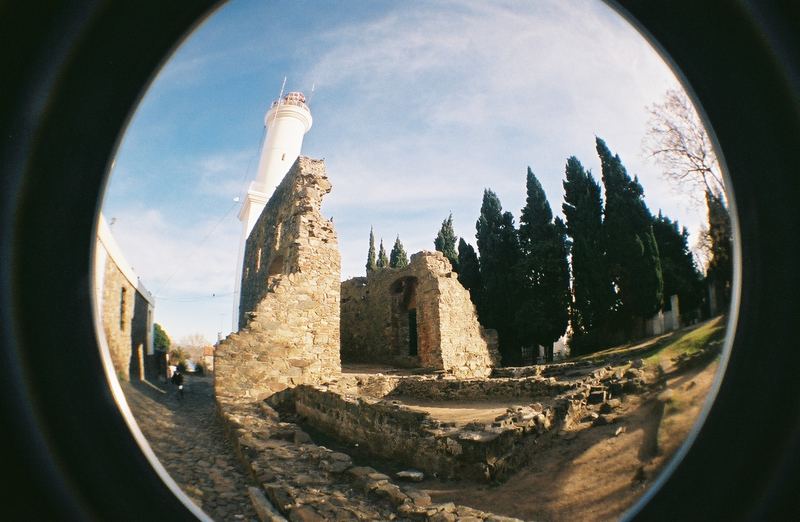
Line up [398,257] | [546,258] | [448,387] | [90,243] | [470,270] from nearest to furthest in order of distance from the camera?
[90,243] → [546,258] → [448,387] → [470,270] → [398,257]

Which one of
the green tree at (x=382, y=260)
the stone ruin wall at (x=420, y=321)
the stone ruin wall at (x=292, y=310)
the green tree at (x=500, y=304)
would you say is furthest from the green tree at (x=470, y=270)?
the stone ruin wall at (x=292, y=310)

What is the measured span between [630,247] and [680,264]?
37 centimetres

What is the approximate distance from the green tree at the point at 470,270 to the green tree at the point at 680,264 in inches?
691

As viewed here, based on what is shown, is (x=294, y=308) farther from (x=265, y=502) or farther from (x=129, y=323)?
(x=129, y=323)

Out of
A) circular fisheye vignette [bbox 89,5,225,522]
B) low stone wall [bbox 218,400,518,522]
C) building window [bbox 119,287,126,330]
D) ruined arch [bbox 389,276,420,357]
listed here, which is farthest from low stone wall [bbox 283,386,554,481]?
ruined arch [bbox 389,276,420,357]

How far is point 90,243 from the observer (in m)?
0.89

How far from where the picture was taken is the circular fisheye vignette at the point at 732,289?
946mm

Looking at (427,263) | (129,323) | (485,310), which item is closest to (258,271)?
(427,263)

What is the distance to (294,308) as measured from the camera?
948 cm

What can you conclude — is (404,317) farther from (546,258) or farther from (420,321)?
(546,258)

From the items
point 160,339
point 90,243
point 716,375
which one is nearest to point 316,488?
point 160,339

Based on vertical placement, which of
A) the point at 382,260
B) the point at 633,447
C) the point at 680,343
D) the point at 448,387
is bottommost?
the point at 448,387

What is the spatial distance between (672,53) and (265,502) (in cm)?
327

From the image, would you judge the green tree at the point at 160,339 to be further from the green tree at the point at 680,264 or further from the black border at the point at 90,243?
the green tree at the point at 680,264
